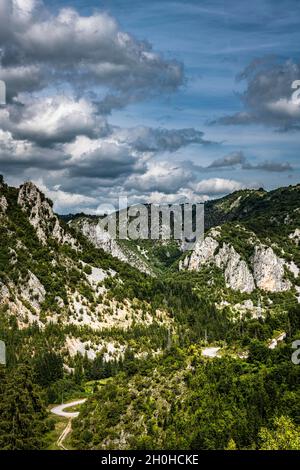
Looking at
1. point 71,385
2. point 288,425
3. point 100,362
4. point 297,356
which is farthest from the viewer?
point 100,362

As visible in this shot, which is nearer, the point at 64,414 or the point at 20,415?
the point at 20,415

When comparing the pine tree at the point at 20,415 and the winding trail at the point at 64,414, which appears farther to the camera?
the winding trail at the point at 64,414

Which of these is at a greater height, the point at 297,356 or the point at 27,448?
the point at 297,356

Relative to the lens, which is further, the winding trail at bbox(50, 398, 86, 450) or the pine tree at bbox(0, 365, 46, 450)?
the winding trail at bbox(50, 398, 86, 450)

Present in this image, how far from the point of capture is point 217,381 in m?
98.2

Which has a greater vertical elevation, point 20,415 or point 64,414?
point 20,415

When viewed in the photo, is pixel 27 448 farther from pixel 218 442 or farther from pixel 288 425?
pixel 288 425

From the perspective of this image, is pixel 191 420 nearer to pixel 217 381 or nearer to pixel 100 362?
pixel 217 381

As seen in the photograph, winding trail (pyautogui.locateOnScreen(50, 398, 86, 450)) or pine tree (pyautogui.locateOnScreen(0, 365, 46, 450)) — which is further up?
pine tree (pyautogui.locateOnScreen(0, 365, 46, 450))

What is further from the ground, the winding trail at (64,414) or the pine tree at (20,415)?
the pine tree at (20,415)
